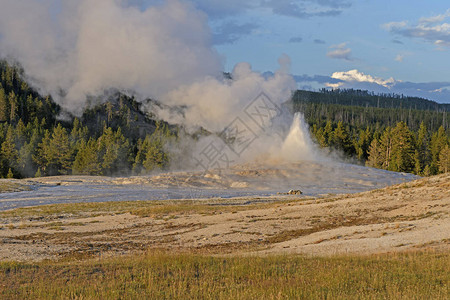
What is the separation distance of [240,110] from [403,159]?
40.2 m

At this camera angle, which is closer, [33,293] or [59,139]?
[33,293]

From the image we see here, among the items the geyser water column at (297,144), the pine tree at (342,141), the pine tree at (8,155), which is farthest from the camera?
the pine tree at (342,141)

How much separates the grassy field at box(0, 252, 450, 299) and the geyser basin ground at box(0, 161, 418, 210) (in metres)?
36.0

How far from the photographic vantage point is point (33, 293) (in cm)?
973

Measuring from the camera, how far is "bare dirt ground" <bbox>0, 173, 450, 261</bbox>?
18703 millimetres

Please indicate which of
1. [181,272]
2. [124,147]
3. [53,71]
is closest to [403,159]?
[124,147]

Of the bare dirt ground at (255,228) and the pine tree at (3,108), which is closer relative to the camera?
the bare dirt ground at (255,228)

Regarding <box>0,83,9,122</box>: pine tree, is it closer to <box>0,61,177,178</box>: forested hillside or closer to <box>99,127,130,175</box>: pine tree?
<box>0,61,177,178</box>: forested hillside

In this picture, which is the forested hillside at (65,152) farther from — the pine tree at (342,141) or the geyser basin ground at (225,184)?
the pine tree at (342,141)

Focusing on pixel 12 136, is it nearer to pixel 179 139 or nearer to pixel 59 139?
pixel 59 139

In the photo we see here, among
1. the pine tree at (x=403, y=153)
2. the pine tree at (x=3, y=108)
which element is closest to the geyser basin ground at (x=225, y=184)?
the pine tree at (x=403, y=153)

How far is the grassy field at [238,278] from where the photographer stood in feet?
30.4

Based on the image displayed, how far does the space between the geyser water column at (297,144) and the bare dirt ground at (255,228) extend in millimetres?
32561

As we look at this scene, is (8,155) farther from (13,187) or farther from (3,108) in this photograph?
(3,108)
